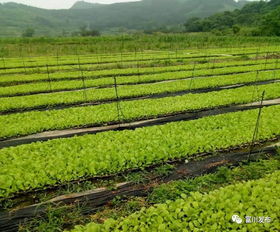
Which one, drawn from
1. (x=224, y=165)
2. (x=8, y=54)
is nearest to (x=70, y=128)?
(x=224, y=165)

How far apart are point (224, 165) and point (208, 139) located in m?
1.14

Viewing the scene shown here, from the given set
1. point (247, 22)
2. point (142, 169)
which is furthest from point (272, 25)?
point (142, 169)

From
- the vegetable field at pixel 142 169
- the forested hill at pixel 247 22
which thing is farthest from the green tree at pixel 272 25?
the vegetable field at pixel 142 169

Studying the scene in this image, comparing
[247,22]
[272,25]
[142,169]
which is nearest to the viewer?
[142,169]

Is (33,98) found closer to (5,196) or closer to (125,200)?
(5,196)

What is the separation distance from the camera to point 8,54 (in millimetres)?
41938

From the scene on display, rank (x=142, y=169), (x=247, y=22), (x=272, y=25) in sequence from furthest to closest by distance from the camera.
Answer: (x=247, y=22), (x=272, y=25), (x=142, y=169)

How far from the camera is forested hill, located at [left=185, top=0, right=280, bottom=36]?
67500 mm

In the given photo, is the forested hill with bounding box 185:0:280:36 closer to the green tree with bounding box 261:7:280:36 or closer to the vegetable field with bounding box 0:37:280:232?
the green tree with bounding box 261:7:280:36

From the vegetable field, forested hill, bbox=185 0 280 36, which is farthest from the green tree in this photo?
the vegetable field

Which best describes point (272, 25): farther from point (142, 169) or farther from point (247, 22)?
point (142, 169)

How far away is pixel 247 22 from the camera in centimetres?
10488

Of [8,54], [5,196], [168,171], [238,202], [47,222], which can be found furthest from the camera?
[8,54]

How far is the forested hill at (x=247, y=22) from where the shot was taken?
6750 cm
